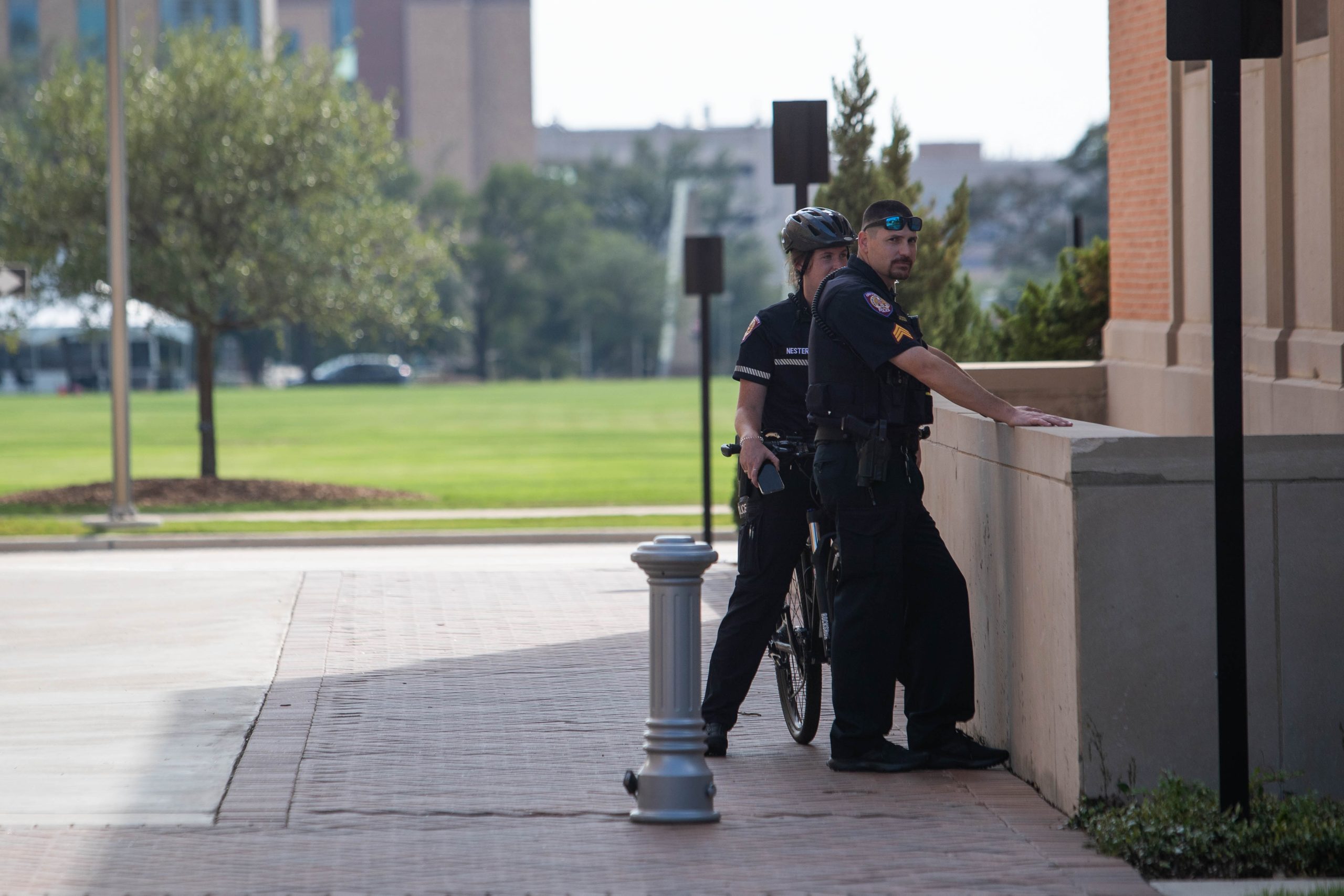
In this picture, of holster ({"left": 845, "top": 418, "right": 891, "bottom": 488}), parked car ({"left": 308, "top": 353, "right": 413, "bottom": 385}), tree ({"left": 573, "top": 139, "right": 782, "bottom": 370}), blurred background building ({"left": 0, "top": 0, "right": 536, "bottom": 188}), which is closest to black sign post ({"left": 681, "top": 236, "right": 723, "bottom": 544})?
holster ({"left": 845, "top": 418, "right": 891, "bottom": 488})

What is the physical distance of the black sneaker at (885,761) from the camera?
6664 millimetres

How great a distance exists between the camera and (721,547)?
56.1ft

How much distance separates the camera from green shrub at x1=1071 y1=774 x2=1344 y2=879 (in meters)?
5.27

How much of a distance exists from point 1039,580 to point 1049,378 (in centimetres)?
708

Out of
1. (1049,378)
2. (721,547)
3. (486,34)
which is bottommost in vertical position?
(721,547)

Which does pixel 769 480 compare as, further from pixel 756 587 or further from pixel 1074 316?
pixel 1074 316

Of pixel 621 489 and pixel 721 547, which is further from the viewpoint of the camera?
pixel 621 489

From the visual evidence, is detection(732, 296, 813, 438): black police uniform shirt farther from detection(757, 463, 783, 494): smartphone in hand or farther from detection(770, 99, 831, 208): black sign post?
detection(770, 99, 831, 208): black sign post

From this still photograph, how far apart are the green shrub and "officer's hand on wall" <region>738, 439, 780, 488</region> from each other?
192 cm

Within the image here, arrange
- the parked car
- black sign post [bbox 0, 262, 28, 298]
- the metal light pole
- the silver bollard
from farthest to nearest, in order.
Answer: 1. the parked car
2. black sign post [bbox 0, 262, 28, 298]
3. the metal light pole
4. the silver bollard

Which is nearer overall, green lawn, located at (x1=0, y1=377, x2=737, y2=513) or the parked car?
green lawn, located at (x1=0, y1=377, x2=737, y2=513)

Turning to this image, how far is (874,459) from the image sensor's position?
6395 millimetres

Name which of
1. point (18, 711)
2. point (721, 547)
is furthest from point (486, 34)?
point (18, 711)

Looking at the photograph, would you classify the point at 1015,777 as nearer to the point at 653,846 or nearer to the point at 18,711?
the point at 653,846
